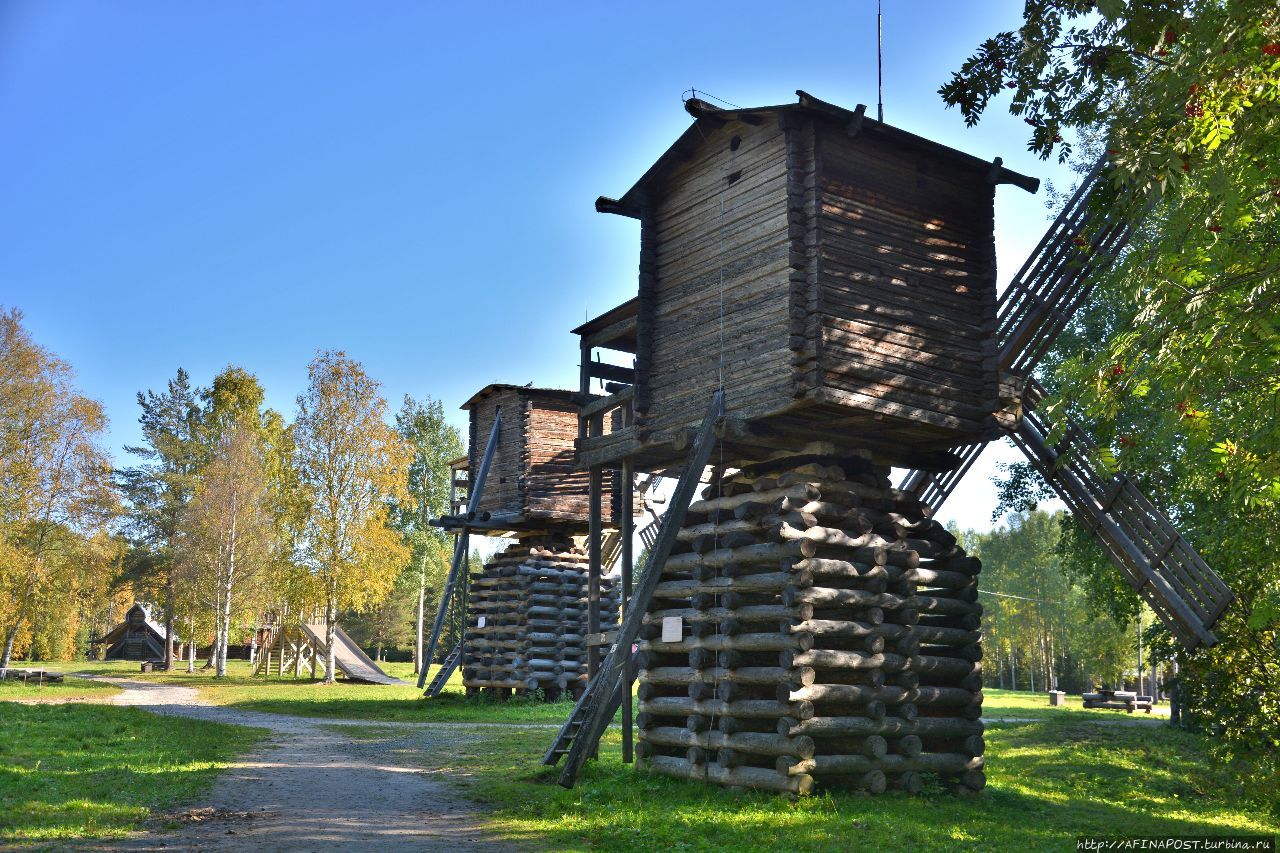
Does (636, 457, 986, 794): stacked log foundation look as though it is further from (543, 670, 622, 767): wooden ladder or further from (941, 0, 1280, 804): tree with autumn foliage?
(941, 0, 1280, 804): tree with autumn foliage

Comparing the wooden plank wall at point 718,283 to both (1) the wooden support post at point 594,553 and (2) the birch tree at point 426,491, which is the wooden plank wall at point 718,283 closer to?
(1) the wooden support post at point 594,553

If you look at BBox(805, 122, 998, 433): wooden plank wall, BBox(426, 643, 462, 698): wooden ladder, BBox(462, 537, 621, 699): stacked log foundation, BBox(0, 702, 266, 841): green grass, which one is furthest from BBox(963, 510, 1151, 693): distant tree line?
BBox(0, 702, 266, 841): green grass

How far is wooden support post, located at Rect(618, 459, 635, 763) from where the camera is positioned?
15.8 metres

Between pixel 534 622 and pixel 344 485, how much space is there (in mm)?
12890

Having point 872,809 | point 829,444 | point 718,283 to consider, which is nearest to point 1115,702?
point 829,444

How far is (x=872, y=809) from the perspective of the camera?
12.1m

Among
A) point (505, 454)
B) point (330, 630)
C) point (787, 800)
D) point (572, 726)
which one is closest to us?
point (787, 800)

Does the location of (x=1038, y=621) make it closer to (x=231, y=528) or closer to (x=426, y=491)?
(x=426, y=491)

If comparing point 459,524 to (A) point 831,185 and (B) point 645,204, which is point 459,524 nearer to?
(B) point 645,204

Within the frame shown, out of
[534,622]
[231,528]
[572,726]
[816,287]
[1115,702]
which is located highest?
[816,287]

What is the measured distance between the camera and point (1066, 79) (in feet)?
28.2

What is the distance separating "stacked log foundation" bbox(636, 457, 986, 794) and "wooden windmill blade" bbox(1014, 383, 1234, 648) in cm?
197

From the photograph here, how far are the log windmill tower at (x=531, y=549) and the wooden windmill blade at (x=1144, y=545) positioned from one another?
16.7 metres

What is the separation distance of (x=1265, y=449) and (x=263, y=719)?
2192 cm
